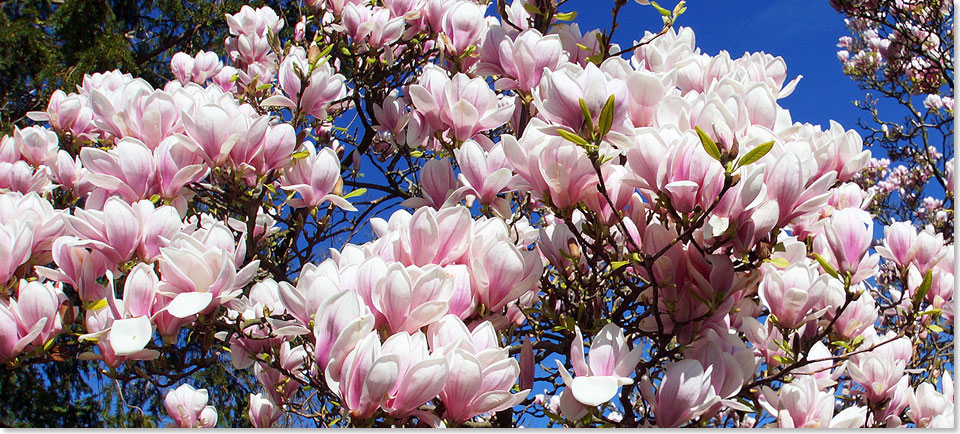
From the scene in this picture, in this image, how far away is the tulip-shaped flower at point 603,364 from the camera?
786mm

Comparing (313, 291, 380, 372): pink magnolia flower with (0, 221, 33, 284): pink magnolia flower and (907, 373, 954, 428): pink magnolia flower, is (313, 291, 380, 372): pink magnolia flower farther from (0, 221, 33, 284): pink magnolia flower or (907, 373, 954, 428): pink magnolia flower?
(907, 373, 954, 428): pink magnolia flower

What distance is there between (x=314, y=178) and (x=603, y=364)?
0.77 m

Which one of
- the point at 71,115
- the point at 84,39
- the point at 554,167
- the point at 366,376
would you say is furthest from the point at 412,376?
the point at 84,39

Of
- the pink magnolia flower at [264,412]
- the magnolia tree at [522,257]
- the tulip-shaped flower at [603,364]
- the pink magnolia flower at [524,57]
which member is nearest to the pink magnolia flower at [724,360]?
the magnolia tree at [522,257]

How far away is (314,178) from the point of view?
1.29 m

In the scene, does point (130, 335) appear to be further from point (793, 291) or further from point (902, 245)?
point (902, 245)

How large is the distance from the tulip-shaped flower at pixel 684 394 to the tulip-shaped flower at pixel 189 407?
3.39 ft

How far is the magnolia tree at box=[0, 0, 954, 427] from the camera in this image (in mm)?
785

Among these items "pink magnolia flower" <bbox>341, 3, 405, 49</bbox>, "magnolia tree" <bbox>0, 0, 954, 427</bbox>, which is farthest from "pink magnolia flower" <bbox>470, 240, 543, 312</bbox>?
"pink magnolia flower" <bbox>341, 3, 405, 49</bbox>

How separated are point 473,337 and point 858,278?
27.3 inches

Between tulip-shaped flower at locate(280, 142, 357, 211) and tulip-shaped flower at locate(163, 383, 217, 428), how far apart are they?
1.76ft

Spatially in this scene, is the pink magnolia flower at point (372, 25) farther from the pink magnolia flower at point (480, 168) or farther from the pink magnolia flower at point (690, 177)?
the pink magnolia flower at point (690, 177)

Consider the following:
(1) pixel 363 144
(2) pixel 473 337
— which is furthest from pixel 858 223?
(1) pixel 363 144

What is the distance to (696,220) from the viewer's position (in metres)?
0.80
